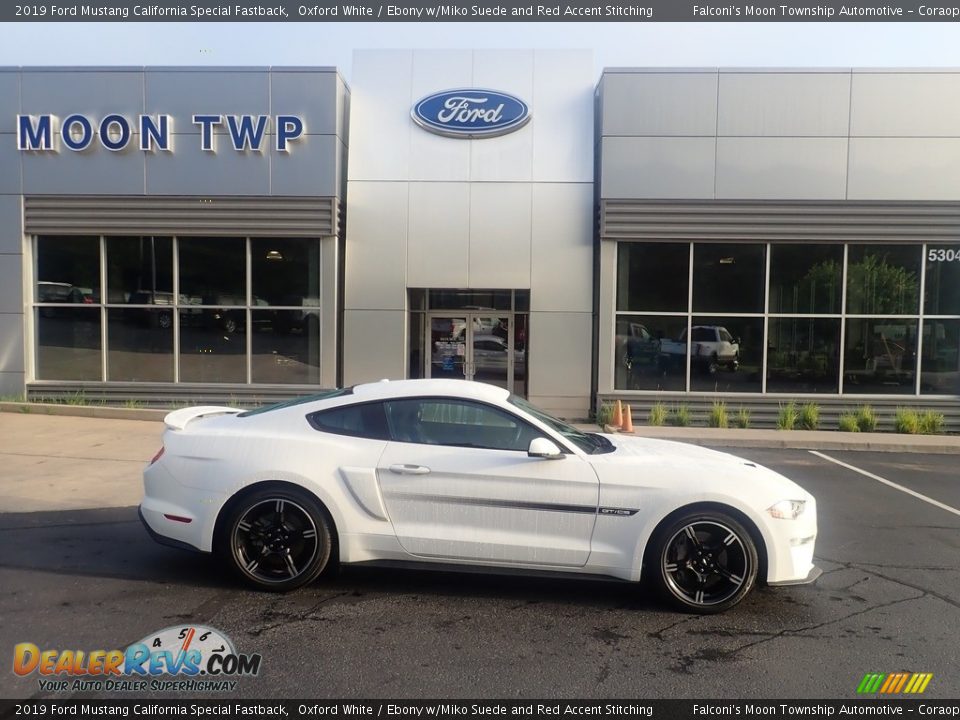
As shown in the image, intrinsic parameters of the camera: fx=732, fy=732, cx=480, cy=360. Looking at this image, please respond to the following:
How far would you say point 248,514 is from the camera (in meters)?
4.82

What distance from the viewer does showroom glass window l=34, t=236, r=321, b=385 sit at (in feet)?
48.5

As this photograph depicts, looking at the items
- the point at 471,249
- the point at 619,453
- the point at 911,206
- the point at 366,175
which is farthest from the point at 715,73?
the point at 619,453

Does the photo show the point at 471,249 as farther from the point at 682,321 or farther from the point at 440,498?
the point at 440,498

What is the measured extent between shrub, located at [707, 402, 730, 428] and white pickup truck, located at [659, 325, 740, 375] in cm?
87

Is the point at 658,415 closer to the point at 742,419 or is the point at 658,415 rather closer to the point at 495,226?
the point at 742,419

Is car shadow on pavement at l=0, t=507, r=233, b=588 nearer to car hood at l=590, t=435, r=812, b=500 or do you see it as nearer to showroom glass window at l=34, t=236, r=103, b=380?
car hood at l=590, t=435, r=812, b=500

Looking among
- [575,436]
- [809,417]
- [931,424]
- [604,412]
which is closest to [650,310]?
[604,412]

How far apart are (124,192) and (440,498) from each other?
12.6 meters

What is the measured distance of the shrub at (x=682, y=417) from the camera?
1412 cm

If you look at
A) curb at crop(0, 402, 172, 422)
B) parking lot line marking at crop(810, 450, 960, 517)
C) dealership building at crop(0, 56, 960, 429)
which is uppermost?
dealership building at crop(0, 56, 960, 429)

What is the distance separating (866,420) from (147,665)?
542 inches

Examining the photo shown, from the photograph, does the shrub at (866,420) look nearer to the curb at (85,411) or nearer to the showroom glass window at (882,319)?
the showroom glass window at (882,319)

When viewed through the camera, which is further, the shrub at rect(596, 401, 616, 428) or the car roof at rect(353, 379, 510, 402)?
the shrub at rect(596, 401, 616, 428)

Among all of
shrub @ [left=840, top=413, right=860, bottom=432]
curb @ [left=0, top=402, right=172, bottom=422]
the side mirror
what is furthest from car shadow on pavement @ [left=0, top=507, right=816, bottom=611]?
shrub @ [left=840, top=413, right=860, bottom=432]
